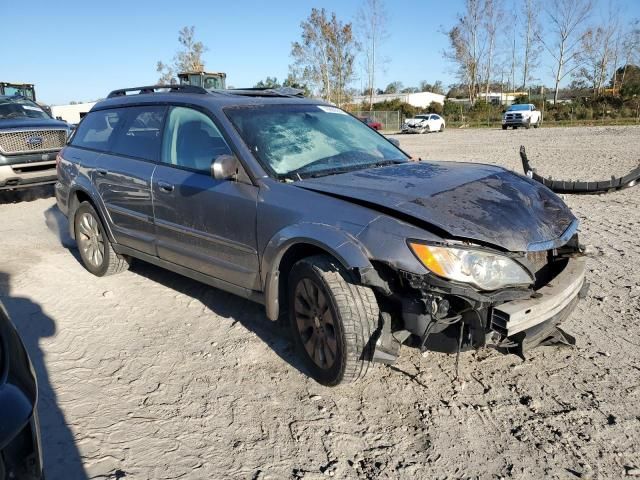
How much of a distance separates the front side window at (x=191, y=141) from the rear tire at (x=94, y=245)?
1478 mm

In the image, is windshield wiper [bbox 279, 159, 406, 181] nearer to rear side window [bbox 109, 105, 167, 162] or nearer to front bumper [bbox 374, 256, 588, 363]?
front bumper [bbox 374, 256, 588, 363]

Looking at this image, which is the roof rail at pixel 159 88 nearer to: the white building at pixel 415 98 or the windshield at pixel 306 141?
the windshield at pixel 306 141

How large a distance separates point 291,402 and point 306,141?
1.87 meters

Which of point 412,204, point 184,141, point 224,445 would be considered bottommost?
point 224,445

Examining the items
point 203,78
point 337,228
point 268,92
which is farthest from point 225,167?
point 203,78

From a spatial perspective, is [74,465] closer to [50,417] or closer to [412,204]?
[50,417]

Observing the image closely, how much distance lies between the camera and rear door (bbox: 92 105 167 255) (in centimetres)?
434

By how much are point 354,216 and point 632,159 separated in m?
12.6

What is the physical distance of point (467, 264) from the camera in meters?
2.65

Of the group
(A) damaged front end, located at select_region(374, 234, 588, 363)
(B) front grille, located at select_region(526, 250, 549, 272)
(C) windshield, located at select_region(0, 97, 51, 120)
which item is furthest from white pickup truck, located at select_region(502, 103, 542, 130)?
(A) damaged front end, located at select_region(374, 234, 588, 363)

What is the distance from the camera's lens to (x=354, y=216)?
2.91 metres

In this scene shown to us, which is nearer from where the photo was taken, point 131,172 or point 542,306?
point 542,306

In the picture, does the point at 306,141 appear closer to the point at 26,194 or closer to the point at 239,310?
the point at 239,310

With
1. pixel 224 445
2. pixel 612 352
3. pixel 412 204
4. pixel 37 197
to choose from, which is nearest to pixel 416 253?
pixel 412 204
